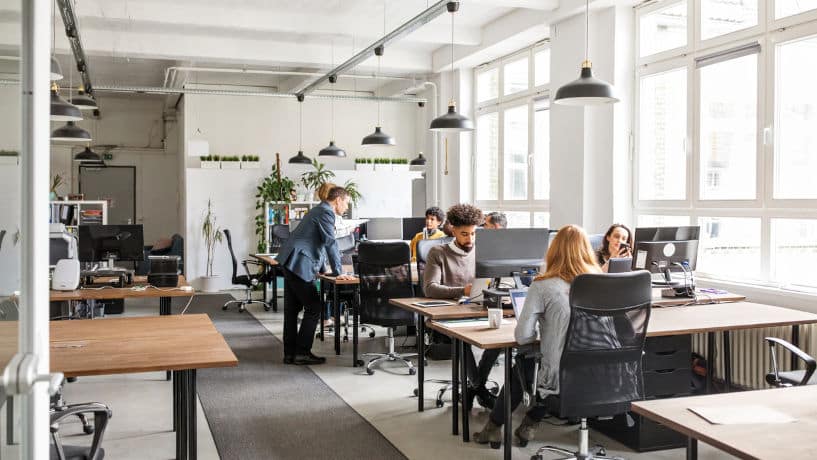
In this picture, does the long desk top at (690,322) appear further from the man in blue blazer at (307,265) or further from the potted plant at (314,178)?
the potted plant at (314,178)

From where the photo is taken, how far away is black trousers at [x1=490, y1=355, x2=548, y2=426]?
142 inches

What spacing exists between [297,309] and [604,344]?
144 inches

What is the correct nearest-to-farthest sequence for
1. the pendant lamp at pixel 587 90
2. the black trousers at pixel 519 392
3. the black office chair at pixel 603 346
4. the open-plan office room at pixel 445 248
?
the open-plan office room at pixel 445 248 → the black office chair at pixel 603 346 → the black trousers at pixel 519 392 → the pendant lamp at pixel 587 90

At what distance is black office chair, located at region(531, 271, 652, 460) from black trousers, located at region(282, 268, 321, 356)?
330 cm

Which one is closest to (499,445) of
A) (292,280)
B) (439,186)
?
(292,280)

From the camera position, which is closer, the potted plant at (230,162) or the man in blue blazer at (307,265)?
the man in blue blazer at (307,265)

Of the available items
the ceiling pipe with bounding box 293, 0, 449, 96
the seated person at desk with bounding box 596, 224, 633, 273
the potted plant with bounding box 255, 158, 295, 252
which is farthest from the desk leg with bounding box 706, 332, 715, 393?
the potted plant with bounding box 255, 158, 295, 252

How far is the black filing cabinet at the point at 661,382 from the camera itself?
4.12 metres

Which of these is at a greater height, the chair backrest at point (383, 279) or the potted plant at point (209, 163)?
the potted plant at point (209, 163)

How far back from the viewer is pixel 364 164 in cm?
1321

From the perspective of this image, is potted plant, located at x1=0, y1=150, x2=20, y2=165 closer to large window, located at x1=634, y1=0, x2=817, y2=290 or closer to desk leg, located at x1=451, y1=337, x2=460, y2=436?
desk leg, located at x1=451, y1=337, x2=460, y2=436

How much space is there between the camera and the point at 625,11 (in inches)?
305

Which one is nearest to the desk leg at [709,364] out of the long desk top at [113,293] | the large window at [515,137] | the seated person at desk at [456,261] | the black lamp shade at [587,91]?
the seated person at desk at [456,261]

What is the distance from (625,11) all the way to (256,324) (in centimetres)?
548
